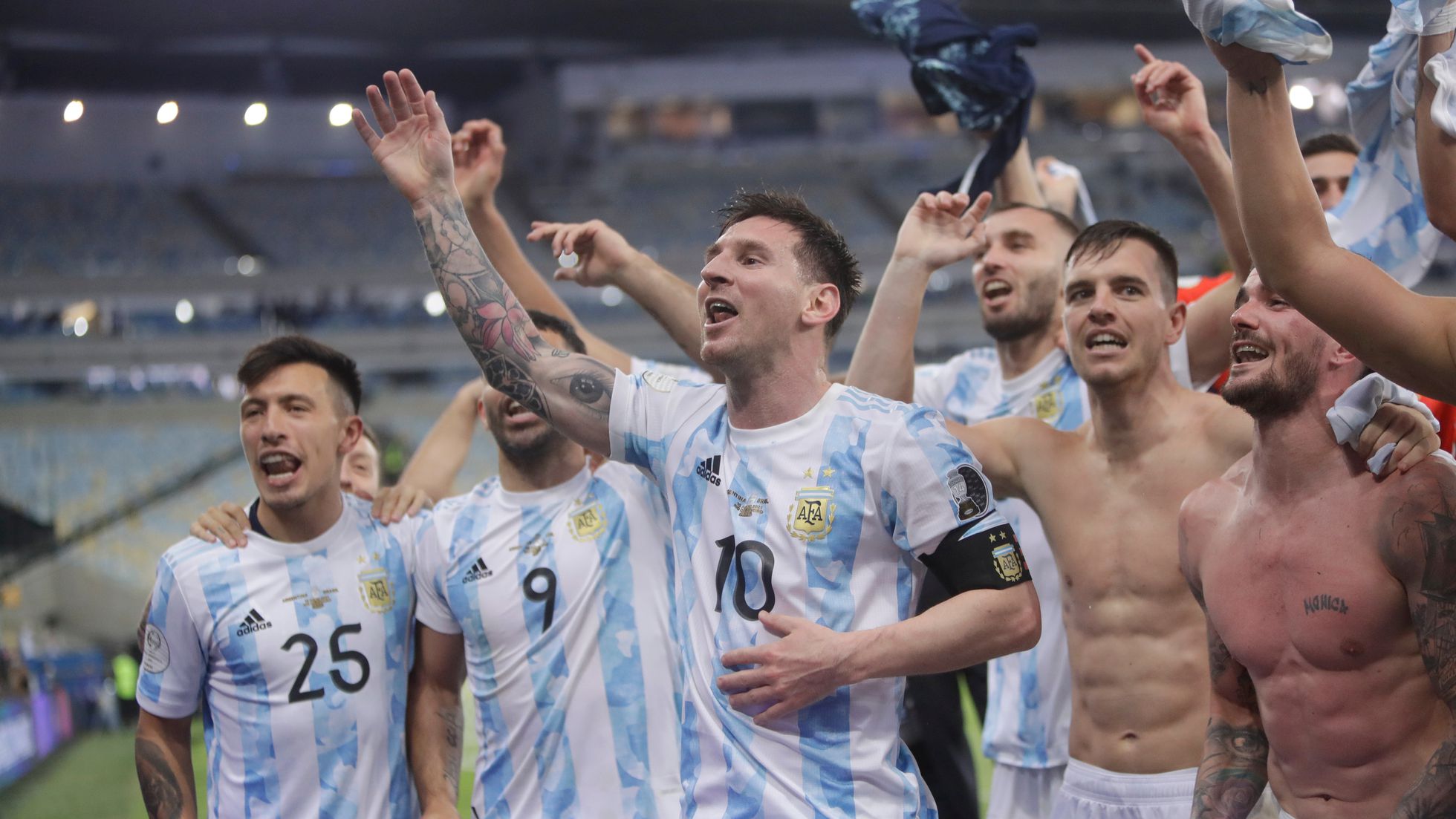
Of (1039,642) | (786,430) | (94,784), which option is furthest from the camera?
(94,784)

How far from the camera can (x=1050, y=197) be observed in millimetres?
6035

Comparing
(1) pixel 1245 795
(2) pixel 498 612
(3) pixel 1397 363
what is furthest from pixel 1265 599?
(2) pixel 498 612

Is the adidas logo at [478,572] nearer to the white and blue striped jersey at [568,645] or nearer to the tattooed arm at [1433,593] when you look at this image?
the white and blue striped jersey at [568,645]

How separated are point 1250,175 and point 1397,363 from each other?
0.46 m

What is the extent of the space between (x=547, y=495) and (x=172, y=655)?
1223mm

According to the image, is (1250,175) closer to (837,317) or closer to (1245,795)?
(837,317)

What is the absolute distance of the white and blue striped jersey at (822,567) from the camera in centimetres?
280

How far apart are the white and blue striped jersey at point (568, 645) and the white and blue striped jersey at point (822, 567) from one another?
2.23ft

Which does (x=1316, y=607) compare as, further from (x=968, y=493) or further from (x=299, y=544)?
(x=299, y=544)

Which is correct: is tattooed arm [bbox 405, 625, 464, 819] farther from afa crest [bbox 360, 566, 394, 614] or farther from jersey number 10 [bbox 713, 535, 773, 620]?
jersey number 10 [bbox 713, 535, 773, 620]

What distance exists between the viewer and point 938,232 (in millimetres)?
3662

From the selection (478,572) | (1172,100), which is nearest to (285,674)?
(478,572)

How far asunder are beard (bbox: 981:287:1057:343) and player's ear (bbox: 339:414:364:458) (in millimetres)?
2334

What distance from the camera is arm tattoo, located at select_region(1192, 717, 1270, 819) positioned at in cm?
308
